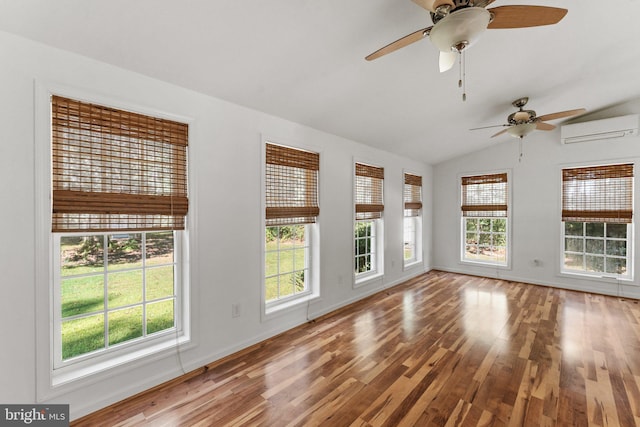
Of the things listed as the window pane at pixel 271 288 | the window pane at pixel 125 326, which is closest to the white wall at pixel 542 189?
the window pane at pixel 271 288

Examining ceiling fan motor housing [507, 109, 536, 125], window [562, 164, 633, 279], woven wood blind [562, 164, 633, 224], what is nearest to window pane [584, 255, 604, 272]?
window [562, 164, 633, 279]

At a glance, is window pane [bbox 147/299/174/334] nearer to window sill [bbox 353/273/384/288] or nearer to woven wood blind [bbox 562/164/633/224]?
window sill [bbox 353/273/384/288]

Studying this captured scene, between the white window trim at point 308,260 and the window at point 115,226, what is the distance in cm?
77

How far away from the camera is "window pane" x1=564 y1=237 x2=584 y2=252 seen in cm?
486

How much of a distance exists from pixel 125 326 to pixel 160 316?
26cm

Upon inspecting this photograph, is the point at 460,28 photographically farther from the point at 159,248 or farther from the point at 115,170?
the point at 159,248

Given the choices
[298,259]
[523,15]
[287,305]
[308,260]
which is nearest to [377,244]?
[308,260]

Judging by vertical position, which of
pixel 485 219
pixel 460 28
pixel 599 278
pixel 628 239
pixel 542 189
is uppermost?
pixel 460 28

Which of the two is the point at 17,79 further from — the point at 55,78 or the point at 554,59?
the point at 554,59

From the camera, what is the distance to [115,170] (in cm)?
202

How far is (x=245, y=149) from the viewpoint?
2.77 meters

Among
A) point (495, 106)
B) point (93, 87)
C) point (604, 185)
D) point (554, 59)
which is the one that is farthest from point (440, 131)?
point (93, 87)

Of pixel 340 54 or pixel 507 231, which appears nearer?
pixel 340 54

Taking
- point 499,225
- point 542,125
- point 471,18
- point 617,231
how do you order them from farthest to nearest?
point 499,225 < point 617,231 < point 542,125 < point 471,18
